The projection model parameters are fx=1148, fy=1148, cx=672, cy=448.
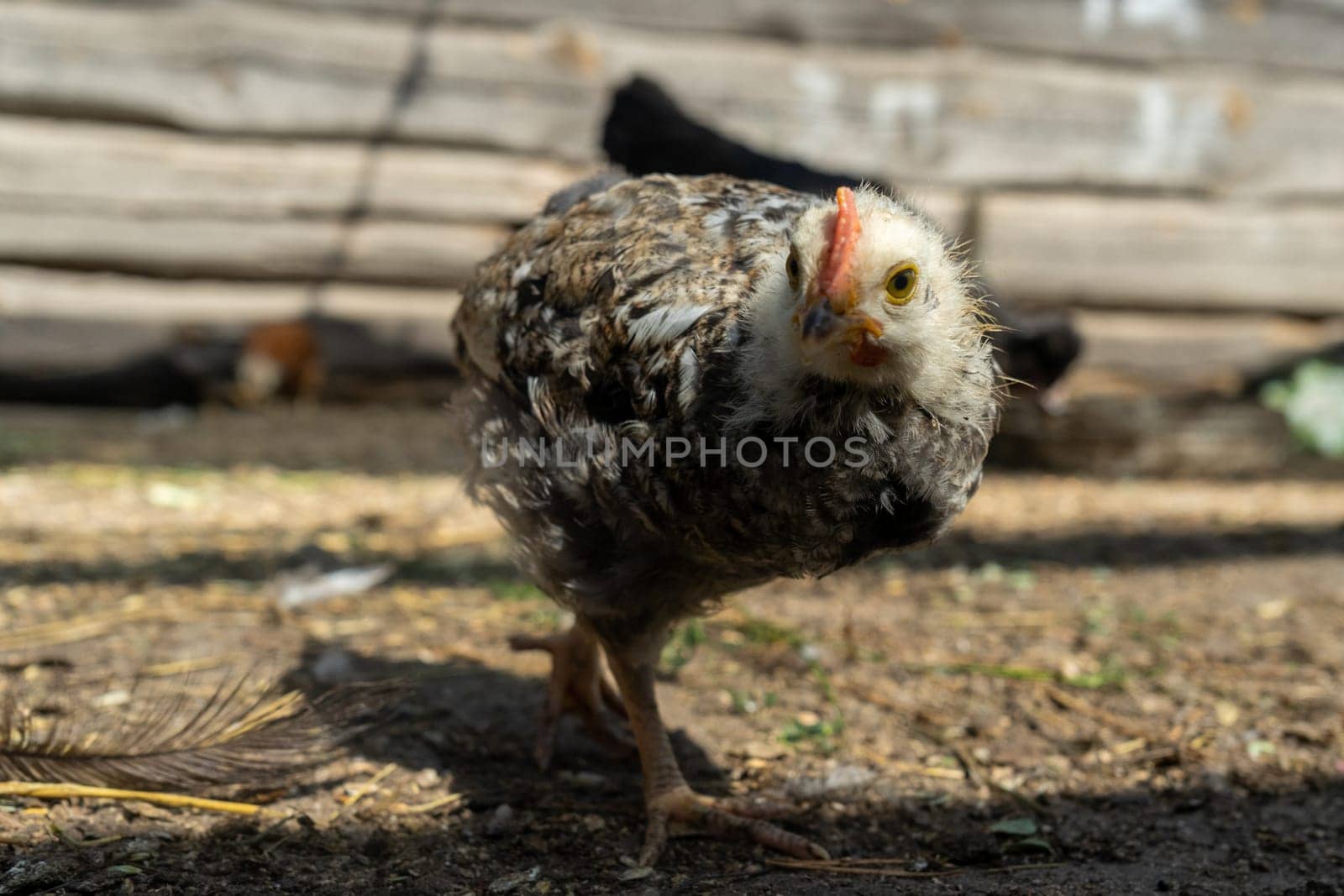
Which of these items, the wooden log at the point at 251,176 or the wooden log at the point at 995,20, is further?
the wooden log at the point at 995,20

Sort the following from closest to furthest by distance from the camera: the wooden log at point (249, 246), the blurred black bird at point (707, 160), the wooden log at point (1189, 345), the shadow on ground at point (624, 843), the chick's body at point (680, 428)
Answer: the chick's body at point (680, 428), the shadow on ground at point (624, 843), the blurred black bird at point (707, 160), the wooden log at point (249, 246), the wooden log at point (1189, 345)

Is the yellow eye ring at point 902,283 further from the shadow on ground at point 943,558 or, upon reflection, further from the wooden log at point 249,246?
the wooden log at point 249,246

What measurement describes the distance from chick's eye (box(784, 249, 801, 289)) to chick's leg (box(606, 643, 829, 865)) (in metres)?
1.14

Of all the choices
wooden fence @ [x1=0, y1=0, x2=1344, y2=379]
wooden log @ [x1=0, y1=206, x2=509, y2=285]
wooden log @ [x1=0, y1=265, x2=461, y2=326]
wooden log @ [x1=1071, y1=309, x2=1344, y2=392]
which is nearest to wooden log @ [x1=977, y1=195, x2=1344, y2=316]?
wooden fence @ [x1=0, y1=0, x2=1344, y2=379]

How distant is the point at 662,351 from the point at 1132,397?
481cm

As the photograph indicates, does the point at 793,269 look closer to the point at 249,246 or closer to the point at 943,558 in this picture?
the point at 943,558

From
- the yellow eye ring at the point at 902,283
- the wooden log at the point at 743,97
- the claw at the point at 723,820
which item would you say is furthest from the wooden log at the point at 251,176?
the yellow eye ring at the point at 902,283

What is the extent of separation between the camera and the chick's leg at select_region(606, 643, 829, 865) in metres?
2.85

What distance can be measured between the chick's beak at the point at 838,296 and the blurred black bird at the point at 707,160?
226 cm

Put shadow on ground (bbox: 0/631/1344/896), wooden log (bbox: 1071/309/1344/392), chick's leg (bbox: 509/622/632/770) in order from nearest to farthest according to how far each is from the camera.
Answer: shadow on ground (bbox: 0/631/1344/896) < chick's leg (bbox: 509/622/632/770) < wooden log (bbox: 1071/309/1344/392)

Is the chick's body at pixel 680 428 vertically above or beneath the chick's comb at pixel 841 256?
beneath

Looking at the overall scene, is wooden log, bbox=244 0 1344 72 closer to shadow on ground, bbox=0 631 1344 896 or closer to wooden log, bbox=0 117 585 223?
wooden log, bbox=0 117 585 223

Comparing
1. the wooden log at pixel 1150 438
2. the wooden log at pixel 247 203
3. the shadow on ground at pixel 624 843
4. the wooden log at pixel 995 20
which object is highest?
the wooden log at pixel 995 20

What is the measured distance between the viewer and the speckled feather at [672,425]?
246 cm
